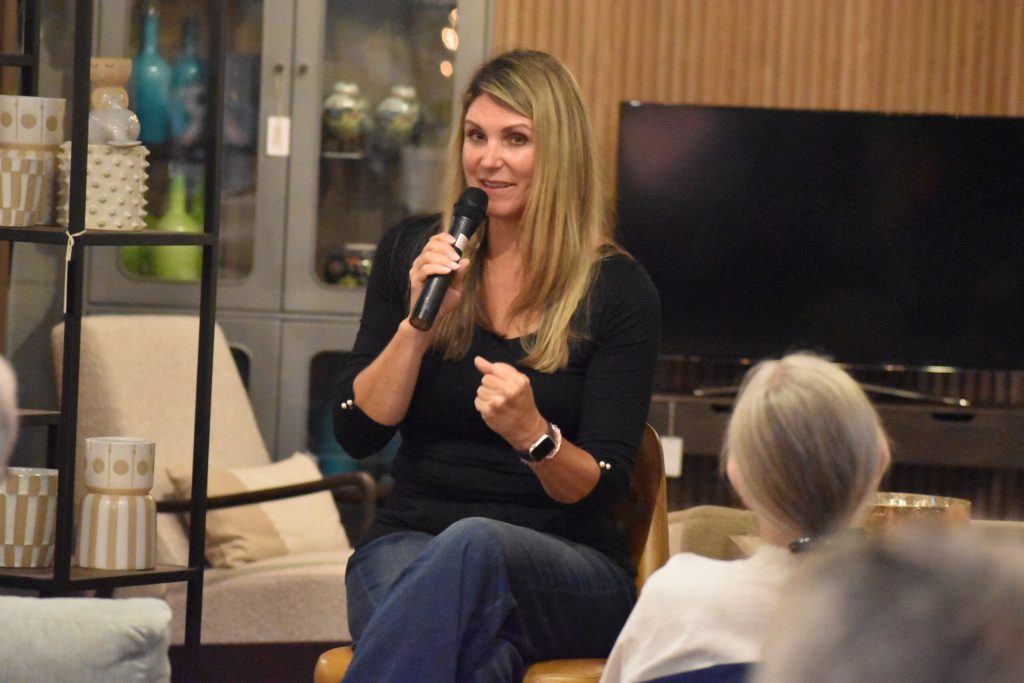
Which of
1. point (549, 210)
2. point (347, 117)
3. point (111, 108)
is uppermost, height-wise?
point (347, 117)

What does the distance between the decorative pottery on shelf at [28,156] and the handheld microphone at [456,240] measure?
28.1 inches

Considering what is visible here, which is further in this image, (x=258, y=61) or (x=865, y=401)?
(x=258, y=61)

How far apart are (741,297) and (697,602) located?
2797 mm

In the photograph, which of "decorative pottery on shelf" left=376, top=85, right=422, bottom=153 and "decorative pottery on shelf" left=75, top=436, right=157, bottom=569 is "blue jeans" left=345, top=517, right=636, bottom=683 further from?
"decorative pottery on shelf" left=376, top=85, right=422, bottom=153

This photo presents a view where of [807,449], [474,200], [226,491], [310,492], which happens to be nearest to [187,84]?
[226,491]

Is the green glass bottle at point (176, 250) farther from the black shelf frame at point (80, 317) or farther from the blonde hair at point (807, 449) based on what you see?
the blonde hair at point (807, 449)

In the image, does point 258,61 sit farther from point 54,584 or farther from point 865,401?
point 865,401

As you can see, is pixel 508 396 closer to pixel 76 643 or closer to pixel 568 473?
pixel 568 473

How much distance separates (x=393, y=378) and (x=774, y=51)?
2.47 metres

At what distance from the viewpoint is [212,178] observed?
2469 mm

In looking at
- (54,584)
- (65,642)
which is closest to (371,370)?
(54,584)

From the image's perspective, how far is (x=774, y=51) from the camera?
13.7 ft

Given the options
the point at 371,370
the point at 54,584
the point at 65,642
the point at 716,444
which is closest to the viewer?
the point at 65,642

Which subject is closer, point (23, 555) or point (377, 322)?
point (377, 322)
